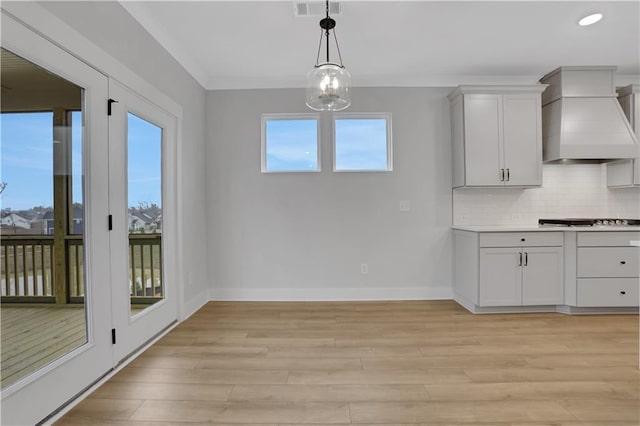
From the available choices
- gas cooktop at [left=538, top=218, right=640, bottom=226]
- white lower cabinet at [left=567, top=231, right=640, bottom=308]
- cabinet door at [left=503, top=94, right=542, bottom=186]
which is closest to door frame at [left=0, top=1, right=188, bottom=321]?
cabinet door at [left=503, top=94, right=542, bottom=186]

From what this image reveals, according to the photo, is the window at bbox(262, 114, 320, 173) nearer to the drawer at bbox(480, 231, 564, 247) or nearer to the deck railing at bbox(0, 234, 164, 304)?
the drawer at bbox(480, 231, 564, 247)

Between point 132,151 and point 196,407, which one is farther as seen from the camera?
point 132,151

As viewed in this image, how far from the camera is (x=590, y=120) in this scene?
3.57 meters

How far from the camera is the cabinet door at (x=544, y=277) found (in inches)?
133

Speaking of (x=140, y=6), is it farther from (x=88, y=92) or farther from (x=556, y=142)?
(x=556, y=142)

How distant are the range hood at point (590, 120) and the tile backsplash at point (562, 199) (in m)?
0.39

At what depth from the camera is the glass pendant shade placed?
7.14 ft

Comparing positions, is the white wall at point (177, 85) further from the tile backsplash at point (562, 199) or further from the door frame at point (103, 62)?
the tile backsplash at point (562, 199)

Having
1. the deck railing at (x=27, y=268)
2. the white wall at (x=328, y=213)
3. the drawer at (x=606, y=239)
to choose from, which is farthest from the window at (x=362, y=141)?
the deck railing at (x=27, y=268)

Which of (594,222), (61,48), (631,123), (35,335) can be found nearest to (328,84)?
(61,48)

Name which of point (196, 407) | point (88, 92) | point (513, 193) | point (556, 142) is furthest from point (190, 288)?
point (556, 142)

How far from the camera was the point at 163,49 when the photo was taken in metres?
2.92

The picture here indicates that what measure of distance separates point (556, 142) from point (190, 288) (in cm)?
439

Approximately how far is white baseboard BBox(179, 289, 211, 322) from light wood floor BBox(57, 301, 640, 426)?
106 mm
